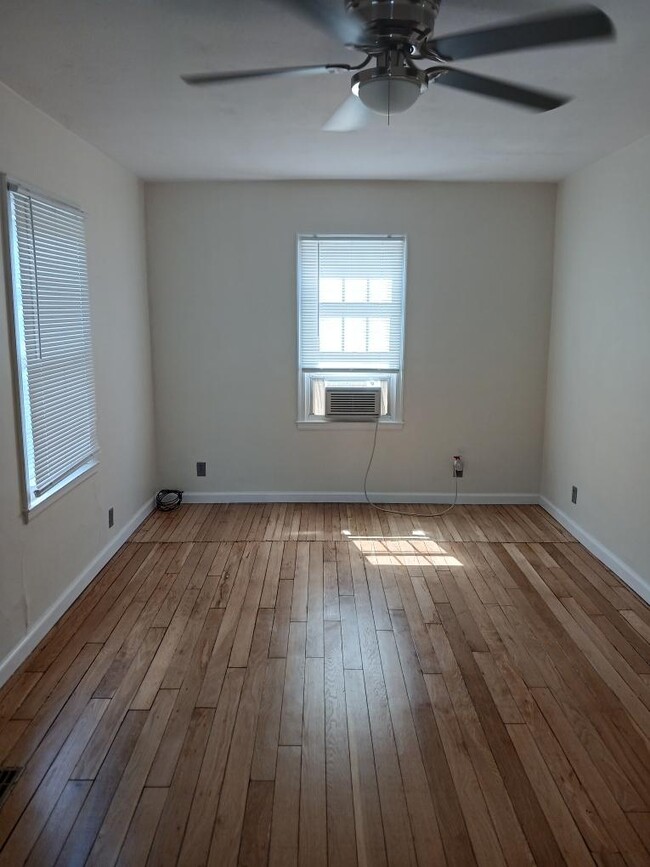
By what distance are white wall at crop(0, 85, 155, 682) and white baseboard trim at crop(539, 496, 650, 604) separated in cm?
309

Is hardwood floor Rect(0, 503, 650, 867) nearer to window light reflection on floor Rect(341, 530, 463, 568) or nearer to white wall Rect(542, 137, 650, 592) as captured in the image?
window light reflection on floor Rect(341, 530, 463, 568)

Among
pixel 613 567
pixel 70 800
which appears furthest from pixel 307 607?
pixel 613 567

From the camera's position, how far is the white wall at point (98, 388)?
2.78m

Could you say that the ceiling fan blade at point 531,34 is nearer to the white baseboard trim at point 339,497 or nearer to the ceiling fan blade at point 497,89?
the ceiling fan blade at point 497,89

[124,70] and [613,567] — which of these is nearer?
[124,70]

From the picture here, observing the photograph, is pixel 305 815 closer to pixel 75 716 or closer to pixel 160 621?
pixel 75 716

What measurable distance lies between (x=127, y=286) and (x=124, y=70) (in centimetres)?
211

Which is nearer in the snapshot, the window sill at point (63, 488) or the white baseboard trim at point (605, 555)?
the window sill at point (63, 488)

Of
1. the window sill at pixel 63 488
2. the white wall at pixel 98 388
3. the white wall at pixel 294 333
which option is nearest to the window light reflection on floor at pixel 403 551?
the white wall at pixel 294 333

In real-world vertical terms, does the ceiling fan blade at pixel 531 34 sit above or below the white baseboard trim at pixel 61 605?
above

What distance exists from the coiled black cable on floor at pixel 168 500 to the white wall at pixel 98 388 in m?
0.18

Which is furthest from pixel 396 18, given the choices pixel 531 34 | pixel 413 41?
pixel 531 34

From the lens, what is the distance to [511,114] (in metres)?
3.04

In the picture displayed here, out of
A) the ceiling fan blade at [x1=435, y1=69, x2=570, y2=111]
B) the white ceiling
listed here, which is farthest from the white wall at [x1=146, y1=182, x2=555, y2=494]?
the ceiling fan blade at [x1=435, y1=69, x2=570, y2=111]
